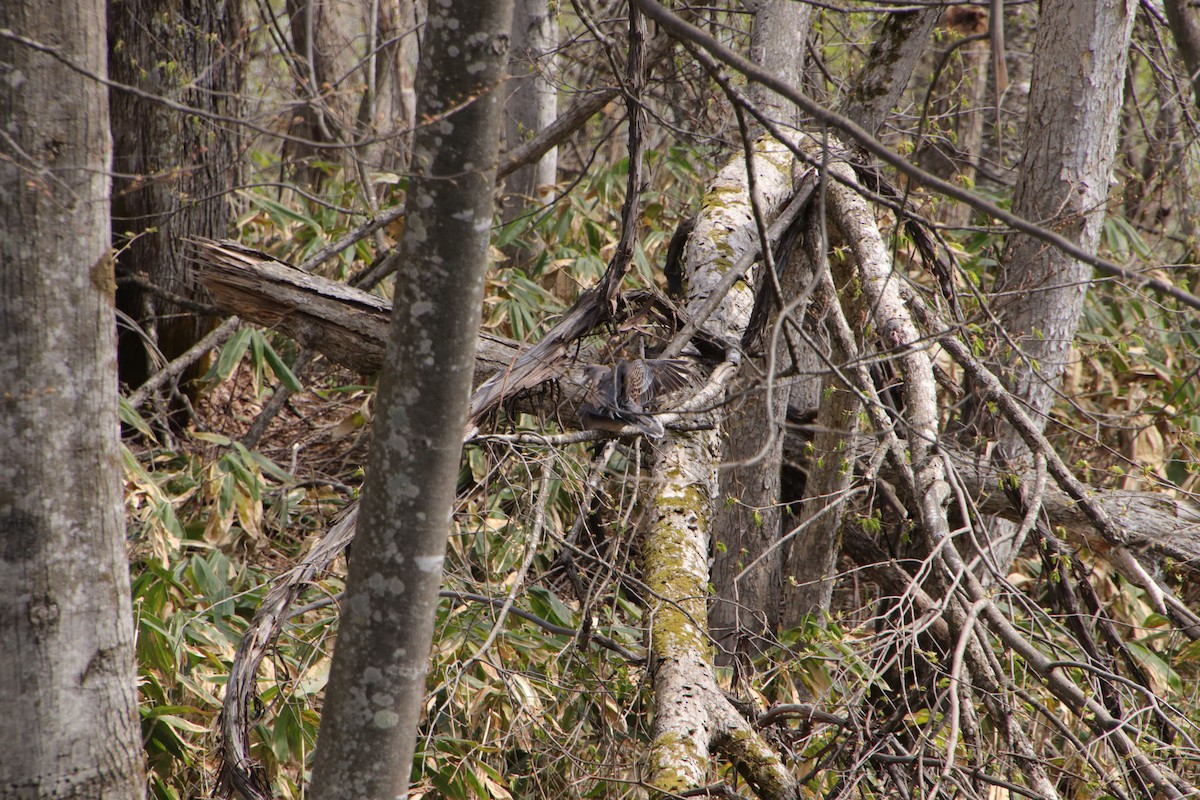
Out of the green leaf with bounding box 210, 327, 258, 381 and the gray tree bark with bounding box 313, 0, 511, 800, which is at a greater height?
the gray tree bark with bounding box 313, 0, 511, 800

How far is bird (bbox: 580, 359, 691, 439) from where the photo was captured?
228 centimetres

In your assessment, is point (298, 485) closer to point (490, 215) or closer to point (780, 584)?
point (780, 584)

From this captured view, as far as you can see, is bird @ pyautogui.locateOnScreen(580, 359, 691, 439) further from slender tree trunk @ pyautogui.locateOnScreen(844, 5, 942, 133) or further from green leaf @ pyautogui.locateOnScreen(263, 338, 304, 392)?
green leaf @ pyautogui.locateOnScreen(263, 338, 304, 392)

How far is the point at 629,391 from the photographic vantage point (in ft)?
7.70

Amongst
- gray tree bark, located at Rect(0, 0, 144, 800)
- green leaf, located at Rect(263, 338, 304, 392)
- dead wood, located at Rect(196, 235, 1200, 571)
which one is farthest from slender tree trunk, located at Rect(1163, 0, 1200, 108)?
green leaf, located at Rect(263, 338, 304, 392)

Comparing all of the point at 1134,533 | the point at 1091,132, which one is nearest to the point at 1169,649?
the point at 1134,533

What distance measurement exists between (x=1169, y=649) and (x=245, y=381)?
4.60 meters

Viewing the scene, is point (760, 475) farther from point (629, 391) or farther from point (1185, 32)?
point (1185, 32)

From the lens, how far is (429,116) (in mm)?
1308

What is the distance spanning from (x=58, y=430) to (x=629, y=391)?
4.27 feet

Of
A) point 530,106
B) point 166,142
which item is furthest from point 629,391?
point 530,106

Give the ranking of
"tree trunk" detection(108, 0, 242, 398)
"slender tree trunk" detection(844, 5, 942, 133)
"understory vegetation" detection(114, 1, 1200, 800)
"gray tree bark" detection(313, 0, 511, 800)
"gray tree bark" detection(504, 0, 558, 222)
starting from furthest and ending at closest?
"gray tree bark" detection(504, 0, 558, 222) → "tree trunk" detection(108, 0, 242, 398) → "slender tree trunk" detection(844, 5, 942, 133) → "understory vegetation" detection(114, 1, 1200, 800) → "gray tree bark" detection(313, 0, 511, 800)

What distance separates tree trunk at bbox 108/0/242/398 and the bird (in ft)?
7.71

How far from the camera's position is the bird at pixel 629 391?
228 cm
